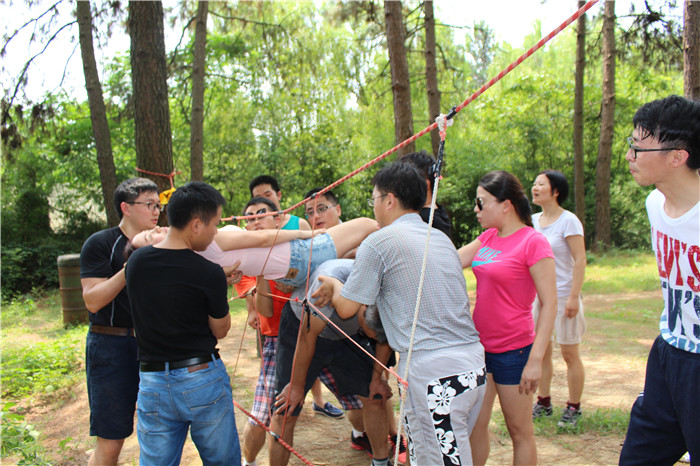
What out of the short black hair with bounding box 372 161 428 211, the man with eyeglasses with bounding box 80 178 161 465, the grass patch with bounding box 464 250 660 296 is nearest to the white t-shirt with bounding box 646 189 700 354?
the short black hair with bounding box 372 161 428 211

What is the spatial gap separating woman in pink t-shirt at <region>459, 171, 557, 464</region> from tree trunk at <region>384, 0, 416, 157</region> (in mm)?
3315

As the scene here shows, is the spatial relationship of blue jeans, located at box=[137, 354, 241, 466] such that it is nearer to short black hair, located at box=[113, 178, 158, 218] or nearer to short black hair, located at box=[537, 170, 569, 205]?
short black hair, located at box=[113, 178, 158, 218]

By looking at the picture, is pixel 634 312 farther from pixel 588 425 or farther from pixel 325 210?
pixel 325 210

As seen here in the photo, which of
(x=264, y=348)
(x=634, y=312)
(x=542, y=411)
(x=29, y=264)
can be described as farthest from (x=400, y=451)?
(x=29, y=264)

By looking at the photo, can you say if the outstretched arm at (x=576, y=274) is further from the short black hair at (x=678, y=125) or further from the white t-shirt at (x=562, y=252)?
the short black hair at (x=678, y=125)

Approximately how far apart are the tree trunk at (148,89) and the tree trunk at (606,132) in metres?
8.92

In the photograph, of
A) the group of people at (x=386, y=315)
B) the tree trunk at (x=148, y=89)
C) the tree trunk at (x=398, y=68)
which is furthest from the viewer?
the tree trunk at (x=398, y=68)

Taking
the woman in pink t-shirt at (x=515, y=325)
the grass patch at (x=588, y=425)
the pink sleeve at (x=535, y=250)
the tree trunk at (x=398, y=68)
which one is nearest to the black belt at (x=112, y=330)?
the woman in pink t-shirt at (x=515, y=325)

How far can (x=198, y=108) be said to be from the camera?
27.8ft

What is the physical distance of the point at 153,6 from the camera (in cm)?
497

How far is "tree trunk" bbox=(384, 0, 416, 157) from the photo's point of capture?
18.0 ft

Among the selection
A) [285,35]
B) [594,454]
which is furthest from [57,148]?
[594,454]

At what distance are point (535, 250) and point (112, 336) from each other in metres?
2.15

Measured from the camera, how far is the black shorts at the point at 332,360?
2.79 meters
